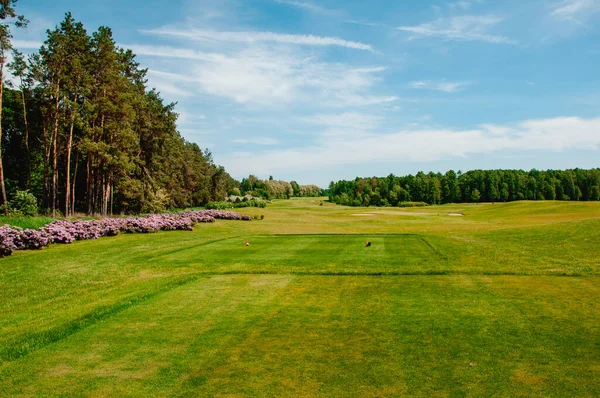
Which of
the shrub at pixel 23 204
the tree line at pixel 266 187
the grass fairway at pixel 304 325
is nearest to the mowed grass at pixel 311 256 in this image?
the grass fairway at pixel 304 325

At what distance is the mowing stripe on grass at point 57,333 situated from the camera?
19.5 feet

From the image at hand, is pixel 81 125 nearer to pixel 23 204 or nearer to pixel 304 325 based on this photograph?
pixel 23 204

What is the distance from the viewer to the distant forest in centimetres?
9950

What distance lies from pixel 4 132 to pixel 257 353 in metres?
51.1

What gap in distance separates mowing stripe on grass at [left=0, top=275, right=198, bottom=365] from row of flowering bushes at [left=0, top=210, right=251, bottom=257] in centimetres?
960

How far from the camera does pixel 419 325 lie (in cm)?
665

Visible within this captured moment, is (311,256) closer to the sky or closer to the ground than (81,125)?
closer to the ground

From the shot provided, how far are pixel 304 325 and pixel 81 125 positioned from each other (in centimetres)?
3231

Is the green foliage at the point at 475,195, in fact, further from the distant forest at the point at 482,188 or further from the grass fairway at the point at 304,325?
the grass fairway at the point at 304,325

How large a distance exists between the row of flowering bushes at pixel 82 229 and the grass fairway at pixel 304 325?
194 centimetres

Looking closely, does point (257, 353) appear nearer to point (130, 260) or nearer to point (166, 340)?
point (166, 340)

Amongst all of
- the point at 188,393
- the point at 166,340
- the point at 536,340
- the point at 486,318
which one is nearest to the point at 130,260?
the point at 166,340

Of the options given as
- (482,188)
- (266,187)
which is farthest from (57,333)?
(266,187)

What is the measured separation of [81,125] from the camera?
32.1 m
